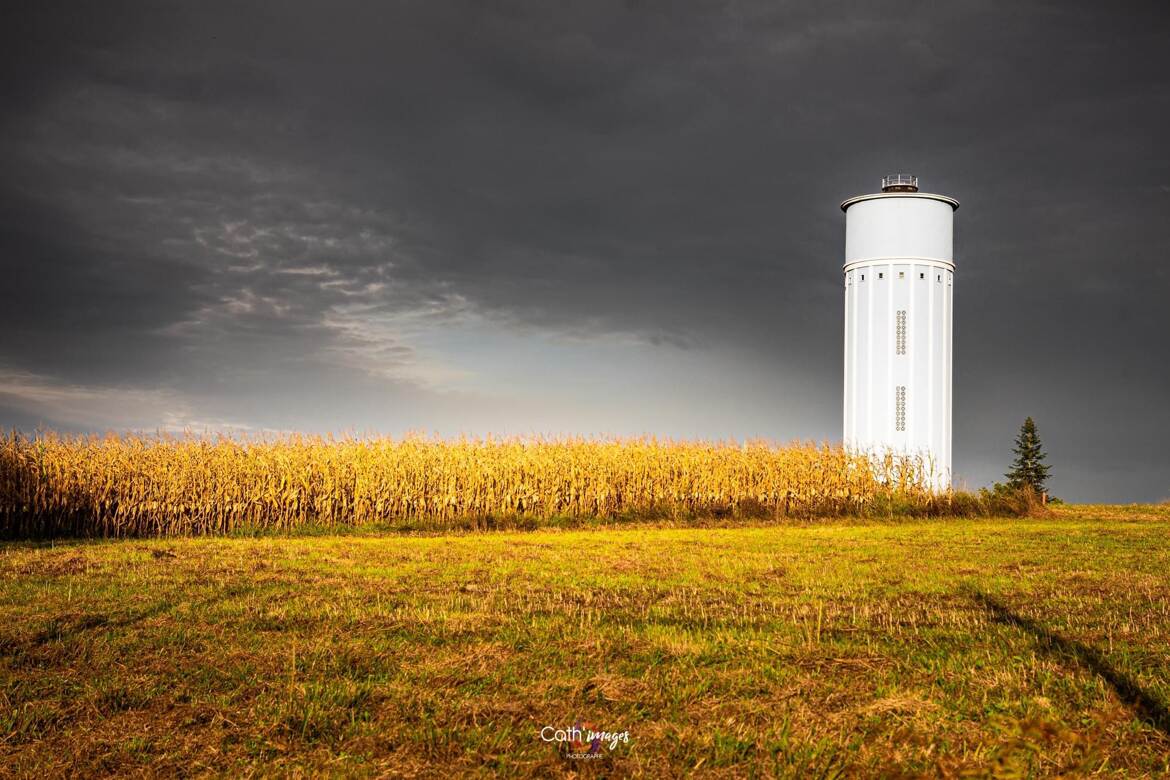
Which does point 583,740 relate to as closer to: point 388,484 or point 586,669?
point 586,669

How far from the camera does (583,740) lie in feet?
17.9

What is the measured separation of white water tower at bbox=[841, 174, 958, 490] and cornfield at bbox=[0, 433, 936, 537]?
14448 mm

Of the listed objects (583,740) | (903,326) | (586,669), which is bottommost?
(583,740)

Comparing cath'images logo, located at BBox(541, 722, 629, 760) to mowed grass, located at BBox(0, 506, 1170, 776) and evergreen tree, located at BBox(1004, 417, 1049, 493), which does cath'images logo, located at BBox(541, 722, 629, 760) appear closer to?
mowed grass, located at BBox(0, 506, 1170, 776)

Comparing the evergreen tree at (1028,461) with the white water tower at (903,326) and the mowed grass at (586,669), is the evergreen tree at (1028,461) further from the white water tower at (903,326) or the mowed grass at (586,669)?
the mowed grass at (586,669)

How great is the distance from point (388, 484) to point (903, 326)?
27.3 metres

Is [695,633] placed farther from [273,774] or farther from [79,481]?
[79,481]

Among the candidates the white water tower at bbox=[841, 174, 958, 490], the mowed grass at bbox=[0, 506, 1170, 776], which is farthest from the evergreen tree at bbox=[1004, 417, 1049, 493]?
the mowed grass at bbox=[0, 506, 1170, 776]

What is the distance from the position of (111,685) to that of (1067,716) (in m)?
6.89

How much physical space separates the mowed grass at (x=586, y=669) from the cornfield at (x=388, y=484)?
884 centimetres

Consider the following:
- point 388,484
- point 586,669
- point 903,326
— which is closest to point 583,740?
point 586,669

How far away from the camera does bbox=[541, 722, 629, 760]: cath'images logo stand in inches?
209

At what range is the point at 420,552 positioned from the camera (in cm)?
1589

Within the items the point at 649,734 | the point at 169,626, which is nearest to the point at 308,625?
the point at 169,626
